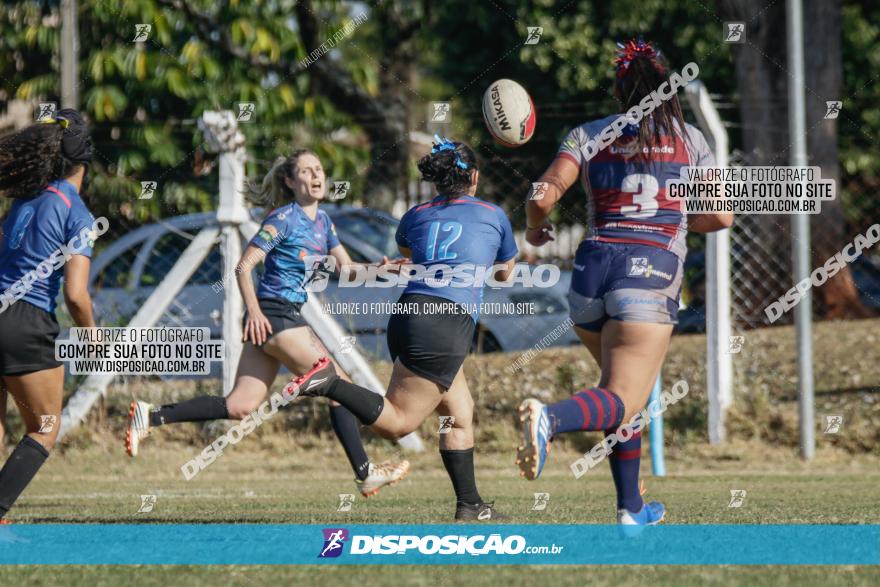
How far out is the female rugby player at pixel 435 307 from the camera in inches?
250

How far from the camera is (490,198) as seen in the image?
1165 cm

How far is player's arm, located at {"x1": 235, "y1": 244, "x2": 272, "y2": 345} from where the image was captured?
714 centimetres

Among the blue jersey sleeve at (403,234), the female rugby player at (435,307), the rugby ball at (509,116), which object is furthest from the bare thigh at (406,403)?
the rugby ball at (509,116)

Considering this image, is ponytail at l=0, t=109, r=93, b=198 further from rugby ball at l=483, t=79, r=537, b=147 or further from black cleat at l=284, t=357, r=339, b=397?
rugby ball at l=483, t=79, r=537, b=147

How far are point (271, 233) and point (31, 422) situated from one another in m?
1.78

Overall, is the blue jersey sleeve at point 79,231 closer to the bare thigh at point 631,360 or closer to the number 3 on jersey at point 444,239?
the number 3 on jersey at point 444,239

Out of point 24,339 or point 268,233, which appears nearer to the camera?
point 24,339

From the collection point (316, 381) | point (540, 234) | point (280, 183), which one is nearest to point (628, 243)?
point (540, 234)

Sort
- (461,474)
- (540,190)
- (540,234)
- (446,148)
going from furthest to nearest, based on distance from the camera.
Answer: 1. (461,474)
2. (446,148)
3. (540,234)
4. (540,190)

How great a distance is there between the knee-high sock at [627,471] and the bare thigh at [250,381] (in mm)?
2356

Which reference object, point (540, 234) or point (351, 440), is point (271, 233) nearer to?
point (351, 440)

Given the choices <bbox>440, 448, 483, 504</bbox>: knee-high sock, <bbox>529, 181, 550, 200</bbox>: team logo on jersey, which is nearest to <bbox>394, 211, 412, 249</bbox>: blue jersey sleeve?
<bbox>440, 448, 483, 504</bbox>: knee-high sock

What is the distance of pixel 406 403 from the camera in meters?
6.41

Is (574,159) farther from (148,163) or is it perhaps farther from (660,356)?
(148,163)
